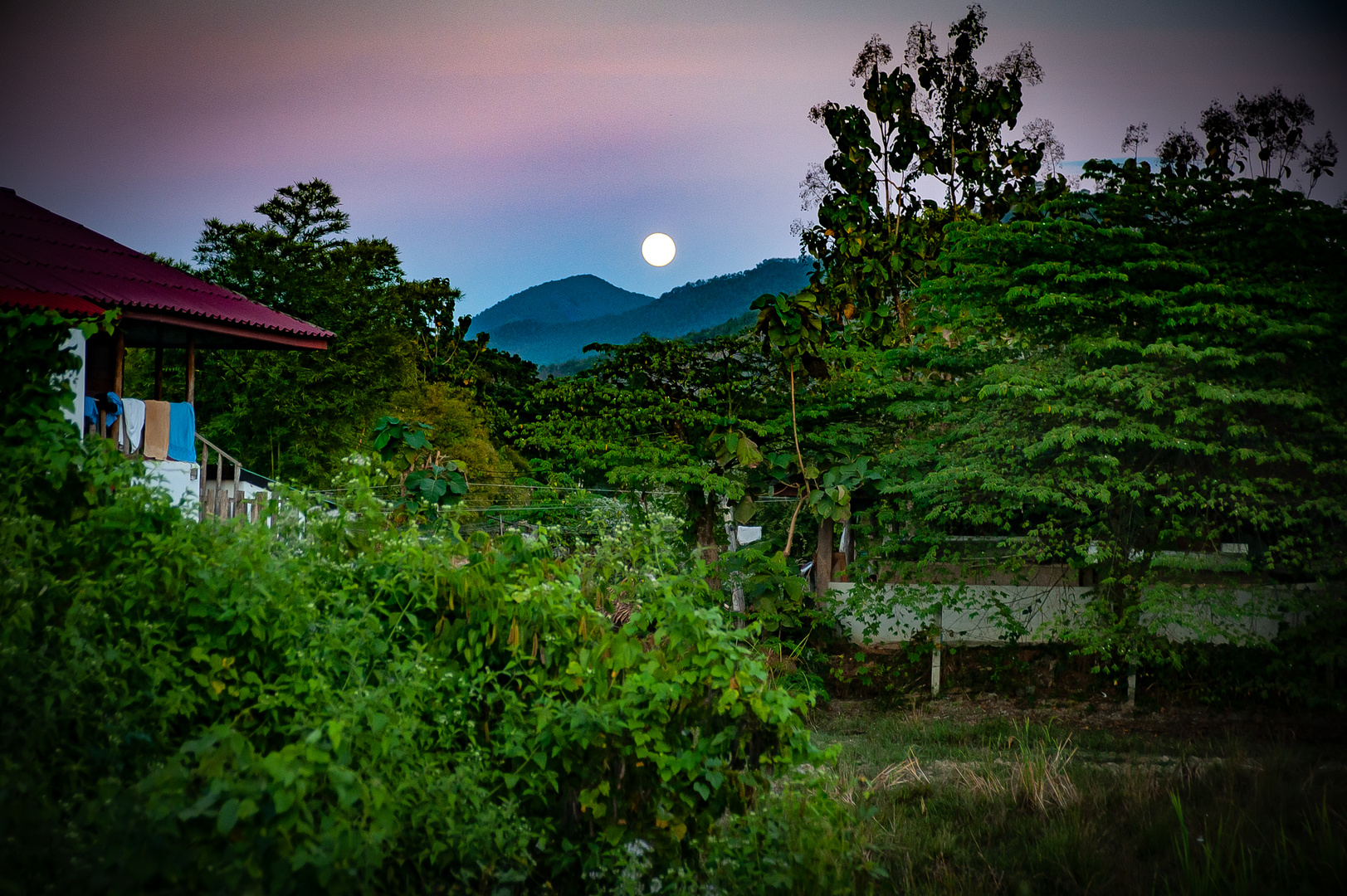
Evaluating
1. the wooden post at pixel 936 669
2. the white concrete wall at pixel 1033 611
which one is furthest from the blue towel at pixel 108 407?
the wooden post at pixel 936 669

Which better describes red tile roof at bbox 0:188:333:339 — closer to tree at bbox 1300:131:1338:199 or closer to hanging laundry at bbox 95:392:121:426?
hanging laundry at bbox 95:392:121:426

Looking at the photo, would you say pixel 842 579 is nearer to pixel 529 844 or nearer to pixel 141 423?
pixel 141 423

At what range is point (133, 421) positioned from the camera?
417 inches

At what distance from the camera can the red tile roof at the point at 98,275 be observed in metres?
9.72

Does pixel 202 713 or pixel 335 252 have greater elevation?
pixel 335 252

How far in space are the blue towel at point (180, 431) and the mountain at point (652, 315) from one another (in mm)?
15530

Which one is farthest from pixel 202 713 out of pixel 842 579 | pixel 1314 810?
pixel 842 579

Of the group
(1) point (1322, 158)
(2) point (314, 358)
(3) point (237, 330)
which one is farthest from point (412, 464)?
(2) point (314, 358)

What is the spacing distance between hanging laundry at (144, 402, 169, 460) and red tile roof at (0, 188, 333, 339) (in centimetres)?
123

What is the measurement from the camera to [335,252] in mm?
28578

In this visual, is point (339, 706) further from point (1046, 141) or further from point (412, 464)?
point (1046, 141)

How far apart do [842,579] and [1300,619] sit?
6.20m

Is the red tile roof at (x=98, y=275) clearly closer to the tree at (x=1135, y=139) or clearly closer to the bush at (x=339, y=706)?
the bush at (x=339, y=706)

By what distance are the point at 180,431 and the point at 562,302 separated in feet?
236
